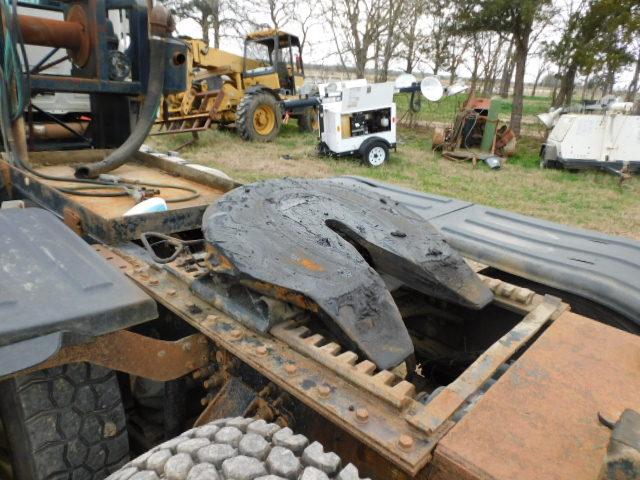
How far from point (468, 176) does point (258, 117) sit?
5.21m

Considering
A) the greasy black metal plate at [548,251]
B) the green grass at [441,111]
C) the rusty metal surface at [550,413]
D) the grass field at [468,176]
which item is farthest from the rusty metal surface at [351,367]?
the green grass at [441,111]

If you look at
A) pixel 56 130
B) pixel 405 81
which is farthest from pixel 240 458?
pixel 405 81

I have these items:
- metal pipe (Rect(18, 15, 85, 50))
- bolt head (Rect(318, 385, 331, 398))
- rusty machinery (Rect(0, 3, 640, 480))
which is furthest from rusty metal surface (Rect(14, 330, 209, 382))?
metal pipe (Rect(18, 15, 85, 50))

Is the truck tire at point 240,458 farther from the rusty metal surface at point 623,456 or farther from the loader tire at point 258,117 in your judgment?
the loader tire at point 258,117

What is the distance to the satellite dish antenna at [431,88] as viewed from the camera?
38.2 feet

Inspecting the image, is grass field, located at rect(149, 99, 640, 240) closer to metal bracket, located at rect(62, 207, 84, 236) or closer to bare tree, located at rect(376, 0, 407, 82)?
metal bracket, located at rect(62, 207, 84, 236)

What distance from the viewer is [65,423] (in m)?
1.41

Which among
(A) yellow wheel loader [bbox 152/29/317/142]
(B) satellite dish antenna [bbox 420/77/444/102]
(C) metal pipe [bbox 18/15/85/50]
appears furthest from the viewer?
(B) satellite dish antenna [bbox 420/77/444/102]

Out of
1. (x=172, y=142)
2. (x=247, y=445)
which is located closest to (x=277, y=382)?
(x=247, y=445)

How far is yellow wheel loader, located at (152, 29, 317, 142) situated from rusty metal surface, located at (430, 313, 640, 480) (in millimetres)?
9661

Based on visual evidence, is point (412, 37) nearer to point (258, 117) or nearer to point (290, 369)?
point (258, 117)

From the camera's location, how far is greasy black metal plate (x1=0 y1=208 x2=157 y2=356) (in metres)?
1.16

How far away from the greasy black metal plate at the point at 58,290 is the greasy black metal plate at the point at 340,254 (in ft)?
0.95

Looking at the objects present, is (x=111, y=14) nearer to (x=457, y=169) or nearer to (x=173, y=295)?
(x=173, y=295)
